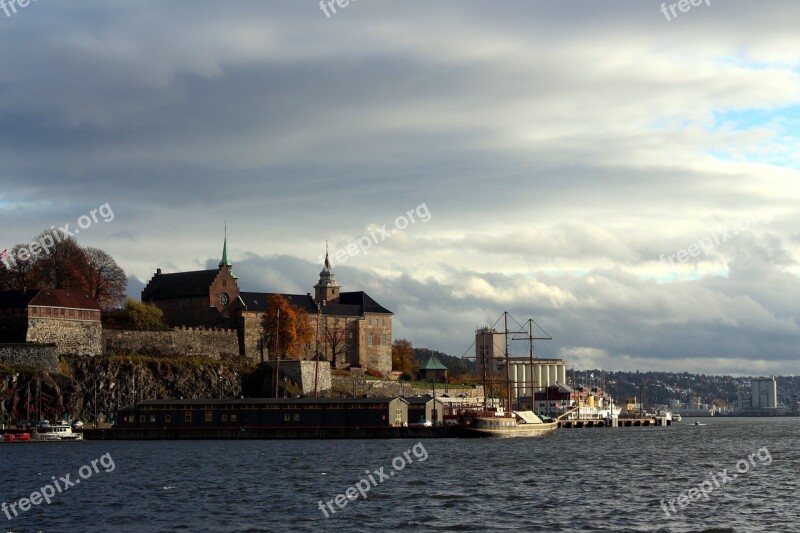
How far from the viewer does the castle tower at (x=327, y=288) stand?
6270 inches

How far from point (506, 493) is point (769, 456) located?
3679 centimetres

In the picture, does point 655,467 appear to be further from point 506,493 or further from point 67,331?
point 67,331

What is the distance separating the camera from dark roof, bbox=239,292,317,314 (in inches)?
5438

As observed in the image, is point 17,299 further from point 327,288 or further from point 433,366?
point 433,366

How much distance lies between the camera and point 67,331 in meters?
114

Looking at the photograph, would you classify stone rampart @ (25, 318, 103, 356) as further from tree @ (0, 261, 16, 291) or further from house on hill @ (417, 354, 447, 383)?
house on hill @ (417, 354, 447, 383)

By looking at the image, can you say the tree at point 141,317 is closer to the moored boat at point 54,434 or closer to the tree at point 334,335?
the moored boat at point 54,434

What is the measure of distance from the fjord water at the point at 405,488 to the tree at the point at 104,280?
127 ft

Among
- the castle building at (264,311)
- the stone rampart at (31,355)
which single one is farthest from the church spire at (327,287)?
the stone rampart at (31,355)

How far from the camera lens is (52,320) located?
113188 millimetres

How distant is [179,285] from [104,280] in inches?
429

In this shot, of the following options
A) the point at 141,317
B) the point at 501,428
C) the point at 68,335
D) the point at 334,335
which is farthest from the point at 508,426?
the point at 68,335

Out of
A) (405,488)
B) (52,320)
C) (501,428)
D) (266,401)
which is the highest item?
(52,320)

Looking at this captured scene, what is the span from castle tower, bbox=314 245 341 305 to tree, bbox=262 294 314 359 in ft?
65.8
